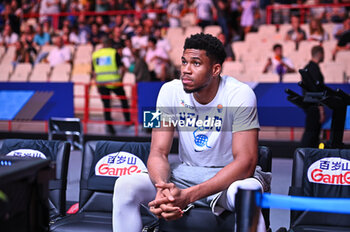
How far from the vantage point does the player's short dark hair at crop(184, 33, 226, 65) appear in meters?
2.52

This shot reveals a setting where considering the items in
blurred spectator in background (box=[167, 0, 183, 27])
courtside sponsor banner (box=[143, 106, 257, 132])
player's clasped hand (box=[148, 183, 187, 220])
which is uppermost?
blurred spectator in background (box=[167, 0, 183, 27])

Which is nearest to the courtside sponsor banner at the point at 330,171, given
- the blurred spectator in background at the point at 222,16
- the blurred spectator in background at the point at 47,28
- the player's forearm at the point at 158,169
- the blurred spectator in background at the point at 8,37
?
the player's forearm at the point at 158,169

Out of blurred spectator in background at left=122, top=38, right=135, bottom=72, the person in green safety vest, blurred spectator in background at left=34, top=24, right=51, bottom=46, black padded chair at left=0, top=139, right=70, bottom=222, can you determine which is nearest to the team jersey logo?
black padded chair at left=0, top=139, right=70, bottom=222

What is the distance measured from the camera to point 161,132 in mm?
2582

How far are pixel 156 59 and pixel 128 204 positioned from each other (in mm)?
5525

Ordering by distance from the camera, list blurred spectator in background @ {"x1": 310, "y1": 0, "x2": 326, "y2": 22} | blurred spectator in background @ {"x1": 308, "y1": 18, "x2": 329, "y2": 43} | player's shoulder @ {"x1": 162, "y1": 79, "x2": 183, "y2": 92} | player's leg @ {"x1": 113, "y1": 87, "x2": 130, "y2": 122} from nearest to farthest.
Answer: player's shoulder @ {"x1": 162, "y1": 79, "x2": 183, "y2": 92} → player's leg @ {"x1": 113, "y1": 87, "x2": 130, "y2": 122} → blurred spectator in background @ {"x1": 308, "y1": 18, "x2": 329, "y2": 43} → blurred spectator in background @ {"x1": 310, "y1": 0, "x2": 326, "y2": 22}

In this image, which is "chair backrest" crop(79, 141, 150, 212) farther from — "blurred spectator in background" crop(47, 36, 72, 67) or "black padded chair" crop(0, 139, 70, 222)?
"blurred spectator in background" crop(47, 36, 72, 67)

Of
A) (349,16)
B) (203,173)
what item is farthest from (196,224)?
(349,16)

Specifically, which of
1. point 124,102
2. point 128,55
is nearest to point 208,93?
point 124,102

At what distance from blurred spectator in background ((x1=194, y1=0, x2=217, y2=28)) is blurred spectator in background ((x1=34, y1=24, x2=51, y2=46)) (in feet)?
10.7

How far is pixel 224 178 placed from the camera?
89.0 inches

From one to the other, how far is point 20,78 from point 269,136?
15.6 ft

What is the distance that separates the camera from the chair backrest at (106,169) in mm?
2719

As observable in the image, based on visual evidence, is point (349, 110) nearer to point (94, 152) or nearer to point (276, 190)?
point (276, 190)
